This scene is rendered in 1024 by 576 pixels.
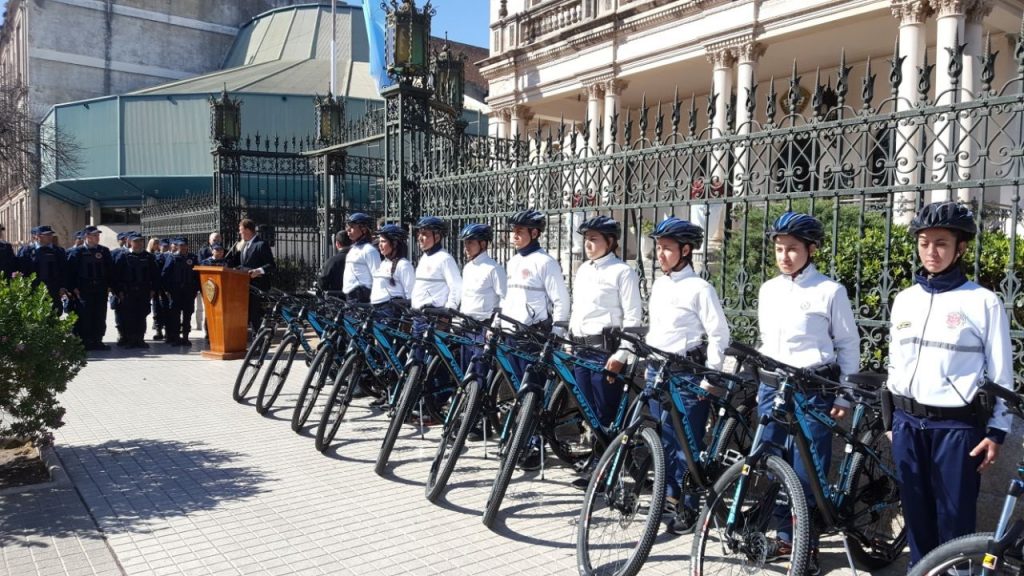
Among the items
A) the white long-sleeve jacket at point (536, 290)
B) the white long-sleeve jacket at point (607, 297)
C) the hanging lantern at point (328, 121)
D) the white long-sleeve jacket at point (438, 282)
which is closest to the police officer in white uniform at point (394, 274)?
the white long-sleeve jacket at point (438, 282)

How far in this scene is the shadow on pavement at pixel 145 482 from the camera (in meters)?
4.46

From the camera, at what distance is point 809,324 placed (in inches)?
150

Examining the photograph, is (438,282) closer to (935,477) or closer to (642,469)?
(642,469)

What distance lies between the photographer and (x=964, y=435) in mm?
3068

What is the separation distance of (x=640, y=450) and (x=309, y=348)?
14.0 ft

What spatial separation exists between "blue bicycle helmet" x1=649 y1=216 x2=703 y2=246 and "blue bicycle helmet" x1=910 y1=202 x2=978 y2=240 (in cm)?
143

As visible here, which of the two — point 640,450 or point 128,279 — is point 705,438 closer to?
point 640,450

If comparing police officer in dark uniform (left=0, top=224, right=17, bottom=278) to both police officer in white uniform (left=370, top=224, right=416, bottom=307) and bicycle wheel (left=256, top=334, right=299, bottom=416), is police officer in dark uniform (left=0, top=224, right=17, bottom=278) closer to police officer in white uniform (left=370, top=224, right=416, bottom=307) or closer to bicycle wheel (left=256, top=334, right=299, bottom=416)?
bicycle wheel (left=256, top=334, right=299, bottom=416)

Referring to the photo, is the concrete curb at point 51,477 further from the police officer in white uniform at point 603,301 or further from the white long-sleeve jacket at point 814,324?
the white long-sleeve jacket at point 814,324

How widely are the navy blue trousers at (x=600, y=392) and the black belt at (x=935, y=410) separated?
183cm

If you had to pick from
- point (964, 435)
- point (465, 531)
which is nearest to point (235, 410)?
point (465, 531)

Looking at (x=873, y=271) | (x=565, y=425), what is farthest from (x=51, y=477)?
(x=873, y=271)

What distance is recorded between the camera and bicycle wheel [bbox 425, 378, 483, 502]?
4.60 m

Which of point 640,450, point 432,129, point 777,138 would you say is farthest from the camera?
point 432,129
